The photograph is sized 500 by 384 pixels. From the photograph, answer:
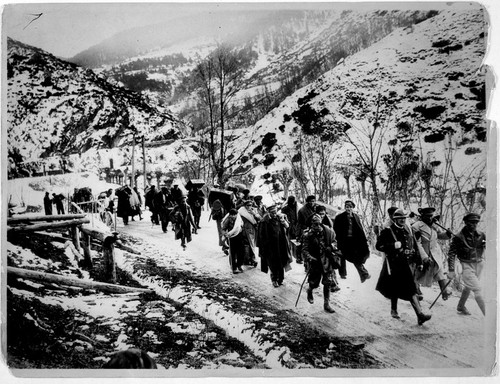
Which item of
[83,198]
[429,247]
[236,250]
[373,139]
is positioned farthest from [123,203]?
[429,247]

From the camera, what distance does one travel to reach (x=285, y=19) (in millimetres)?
4402

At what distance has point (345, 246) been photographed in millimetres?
4340

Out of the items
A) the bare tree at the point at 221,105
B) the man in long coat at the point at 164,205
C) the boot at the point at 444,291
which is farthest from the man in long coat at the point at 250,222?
the boot at the point at 444,291

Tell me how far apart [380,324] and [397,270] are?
1.93 feet

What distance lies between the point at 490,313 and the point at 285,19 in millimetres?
3852

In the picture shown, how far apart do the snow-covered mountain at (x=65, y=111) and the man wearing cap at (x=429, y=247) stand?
2.97 m

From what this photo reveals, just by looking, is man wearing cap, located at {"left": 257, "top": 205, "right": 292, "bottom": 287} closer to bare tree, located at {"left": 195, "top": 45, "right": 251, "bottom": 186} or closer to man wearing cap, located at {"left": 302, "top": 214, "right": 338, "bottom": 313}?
man wearing cap, located at {"left": 302, "top": 214, "right": 338, "bottom": 313}

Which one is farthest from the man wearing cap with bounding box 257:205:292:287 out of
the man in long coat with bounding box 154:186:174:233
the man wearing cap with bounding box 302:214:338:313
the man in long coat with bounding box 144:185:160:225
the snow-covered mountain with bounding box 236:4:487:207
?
the man in long coat with bounding box 144:185:160:225

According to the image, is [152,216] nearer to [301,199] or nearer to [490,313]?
[301,199]

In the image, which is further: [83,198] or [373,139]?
[83,198]

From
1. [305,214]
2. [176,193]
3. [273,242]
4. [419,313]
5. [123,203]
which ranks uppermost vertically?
[176,193]

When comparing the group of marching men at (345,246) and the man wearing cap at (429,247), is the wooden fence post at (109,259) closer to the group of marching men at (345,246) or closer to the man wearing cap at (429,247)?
the group of marching men at (345,246)

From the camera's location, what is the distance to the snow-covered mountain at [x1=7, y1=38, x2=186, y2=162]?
4.35 m

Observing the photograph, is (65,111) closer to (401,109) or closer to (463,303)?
(401,109)
